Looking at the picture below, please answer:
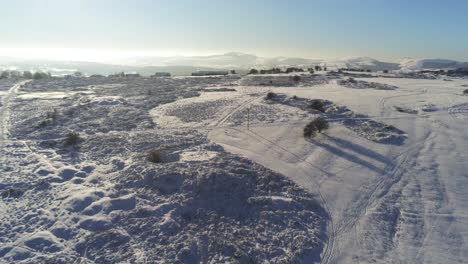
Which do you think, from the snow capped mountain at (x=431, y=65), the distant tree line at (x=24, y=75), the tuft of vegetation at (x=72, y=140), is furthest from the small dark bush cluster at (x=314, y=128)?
the snow capped mountain at (x=431, y=65)

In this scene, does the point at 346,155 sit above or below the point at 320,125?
below

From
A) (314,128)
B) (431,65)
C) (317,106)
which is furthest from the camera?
(431,65)

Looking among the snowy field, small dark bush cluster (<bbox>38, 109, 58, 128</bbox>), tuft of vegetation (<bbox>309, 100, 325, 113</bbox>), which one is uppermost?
tuft of vegetation (<bbox>309, 100, 325, 113</bbox>)

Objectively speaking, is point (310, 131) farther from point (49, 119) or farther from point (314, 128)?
point (49, 119)

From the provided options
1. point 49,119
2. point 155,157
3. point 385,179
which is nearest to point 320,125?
point 385,179

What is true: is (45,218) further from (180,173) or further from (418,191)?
(418,191)

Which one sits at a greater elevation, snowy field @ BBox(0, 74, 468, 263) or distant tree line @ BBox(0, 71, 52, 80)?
distant tree line @ BBox(0, 71, 52, 80)

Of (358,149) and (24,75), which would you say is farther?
(24,75)

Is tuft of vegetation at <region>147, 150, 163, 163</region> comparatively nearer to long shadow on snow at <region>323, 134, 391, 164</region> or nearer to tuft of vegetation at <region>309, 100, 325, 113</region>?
long shadow on snow at <region>323, 134, 391, 164</region>

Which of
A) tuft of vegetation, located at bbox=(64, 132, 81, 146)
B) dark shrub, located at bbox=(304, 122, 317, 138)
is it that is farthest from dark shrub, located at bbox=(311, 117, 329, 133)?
tuft of vegetation, located at bbox=(64, 132, 81, 146)

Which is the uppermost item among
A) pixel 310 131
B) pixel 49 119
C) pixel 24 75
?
pixel 24 75
